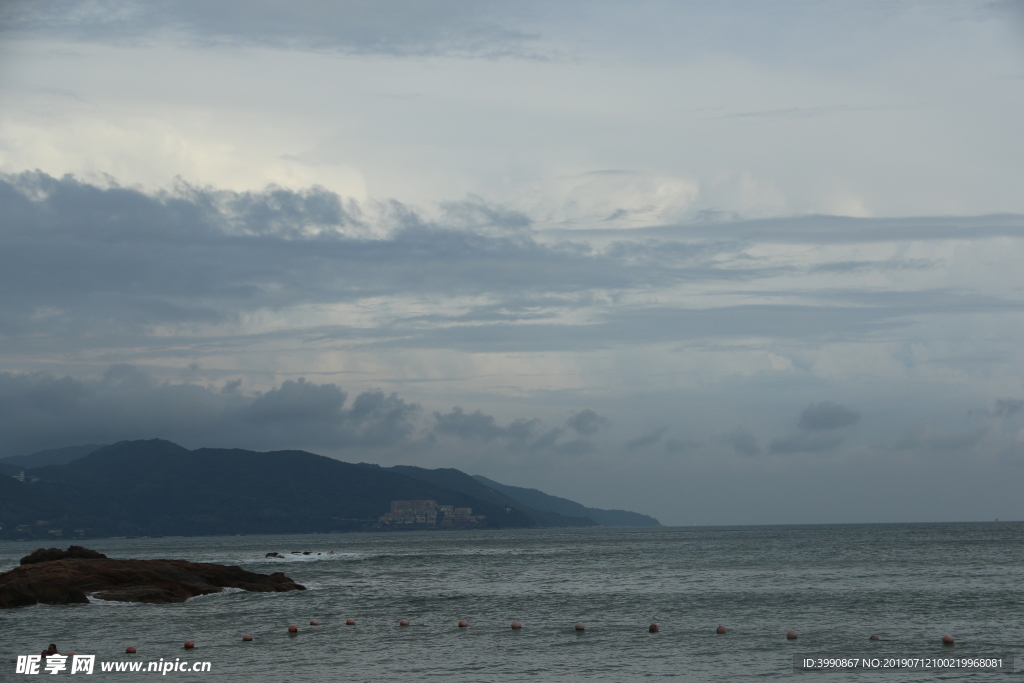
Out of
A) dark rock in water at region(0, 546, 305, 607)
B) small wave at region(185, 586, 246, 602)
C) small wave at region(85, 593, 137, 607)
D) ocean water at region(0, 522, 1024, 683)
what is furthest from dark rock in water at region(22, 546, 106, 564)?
ocean water at region(0, 522, 1024, 683)

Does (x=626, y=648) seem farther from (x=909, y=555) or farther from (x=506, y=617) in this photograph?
(x=909, y=555)

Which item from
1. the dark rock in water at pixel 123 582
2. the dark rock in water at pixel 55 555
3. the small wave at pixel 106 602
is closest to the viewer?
the small wave at pixel 106 602

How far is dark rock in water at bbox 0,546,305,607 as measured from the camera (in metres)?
61.1

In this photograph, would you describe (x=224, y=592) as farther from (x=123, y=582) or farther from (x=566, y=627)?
(x=566, y=627)

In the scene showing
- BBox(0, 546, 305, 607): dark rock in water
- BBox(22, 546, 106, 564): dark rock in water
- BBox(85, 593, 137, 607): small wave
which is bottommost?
BBox(85, 593, 137, 607): small wave

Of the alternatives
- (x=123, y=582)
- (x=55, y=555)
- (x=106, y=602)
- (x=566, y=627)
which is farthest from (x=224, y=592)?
(x=566, y=627)

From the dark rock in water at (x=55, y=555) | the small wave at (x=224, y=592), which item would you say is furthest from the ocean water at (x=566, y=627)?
the dark rock in water at (x=55, y=555)

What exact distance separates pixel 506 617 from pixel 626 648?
546 inches

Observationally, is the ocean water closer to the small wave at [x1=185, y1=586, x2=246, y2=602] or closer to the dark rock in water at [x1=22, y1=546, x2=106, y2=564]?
the small wave at [x1=185, y1=586, x2=246, y2=602]

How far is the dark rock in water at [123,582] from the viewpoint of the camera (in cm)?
6106

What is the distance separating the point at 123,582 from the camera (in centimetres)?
6481

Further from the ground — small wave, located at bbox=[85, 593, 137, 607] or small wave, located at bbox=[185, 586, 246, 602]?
small wave, located at bbox=[85, 593, 137, 607]

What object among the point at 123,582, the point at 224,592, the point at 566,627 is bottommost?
the point at 224,592

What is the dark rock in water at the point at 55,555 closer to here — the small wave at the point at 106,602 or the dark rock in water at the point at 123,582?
the dark rock in water at the point at 123,582
